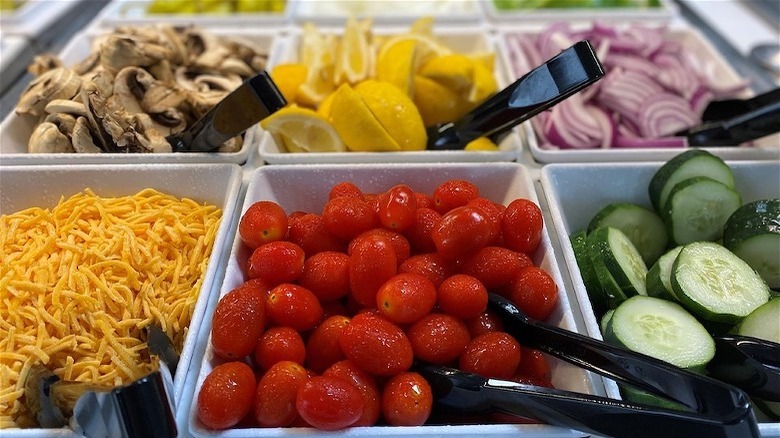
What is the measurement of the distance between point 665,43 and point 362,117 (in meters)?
1.44

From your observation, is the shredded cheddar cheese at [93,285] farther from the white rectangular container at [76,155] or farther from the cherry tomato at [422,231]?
the cherry tomato at [422,231]

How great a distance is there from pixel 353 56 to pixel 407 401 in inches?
52.3

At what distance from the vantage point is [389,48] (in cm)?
197

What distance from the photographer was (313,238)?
1284 mm

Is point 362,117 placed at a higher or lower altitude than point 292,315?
higher

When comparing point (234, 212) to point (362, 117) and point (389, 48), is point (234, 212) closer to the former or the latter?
point (362, 117)

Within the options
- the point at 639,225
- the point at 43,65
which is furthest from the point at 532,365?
the point at 43,65

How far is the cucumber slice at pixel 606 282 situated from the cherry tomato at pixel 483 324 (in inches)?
11.3

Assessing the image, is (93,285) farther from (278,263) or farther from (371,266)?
(371,266)

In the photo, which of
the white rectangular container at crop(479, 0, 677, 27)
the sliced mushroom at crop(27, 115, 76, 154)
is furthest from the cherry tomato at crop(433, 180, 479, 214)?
the white rectangular container at crop(479, 0, 677, 27)

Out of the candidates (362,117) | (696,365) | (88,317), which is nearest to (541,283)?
(696,365)

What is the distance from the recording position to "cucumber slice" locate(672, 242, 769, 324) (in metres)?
1.20

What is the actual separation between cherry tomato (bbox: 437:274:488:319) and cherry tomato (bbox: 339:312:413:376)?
0.39 feet

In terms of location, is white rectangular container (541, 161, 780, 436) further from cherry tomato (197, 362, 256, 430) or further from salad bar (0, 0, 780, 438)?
cherry tomato (197, 362, 256, 430)
